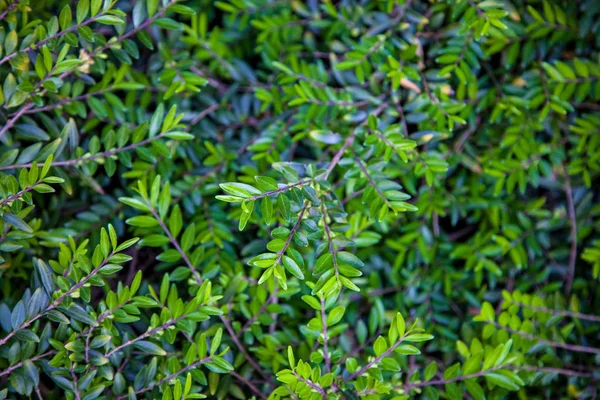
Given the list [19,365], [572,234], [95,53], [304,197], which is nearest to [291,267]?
[304,197]

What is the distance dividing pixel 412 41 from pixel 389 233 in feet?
2.30

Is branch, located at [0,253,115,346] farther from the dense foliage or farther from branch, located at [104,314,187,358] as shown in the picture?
branch, located at [104,314,187,358]

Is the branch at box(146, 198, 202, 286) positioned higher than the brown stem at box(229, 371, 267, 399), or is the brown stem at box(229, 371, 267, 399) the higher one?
the branch at box(146, 198, 202, 286)

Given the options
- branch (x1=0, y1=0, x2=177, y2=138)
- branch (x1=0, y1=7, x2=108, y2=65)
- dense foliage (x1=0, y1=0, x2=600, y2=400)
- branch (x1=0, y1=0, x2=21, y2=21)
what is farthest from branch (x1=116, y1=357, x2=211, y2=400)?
branch (x1=0, y1=0, x2=21, y2=21)

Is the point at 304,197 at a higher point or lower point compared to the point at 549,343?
higher

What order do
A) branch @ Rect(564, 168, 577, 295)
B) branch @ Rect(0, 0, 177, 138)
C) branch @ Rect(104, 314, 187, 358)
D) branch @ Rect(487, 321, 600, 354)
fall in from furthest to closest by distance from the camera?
1. branch @ Rect(564, 168, 577, 295)
2. branch @ Rect(487, 321, 600, 354)
3. branch @ Rect(0, 0, 177, 138)
4. branch @ Rect(104, 314, 187, 358)

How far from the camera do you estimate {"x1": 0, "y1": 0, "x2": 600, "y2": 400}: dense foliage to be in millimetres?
1527

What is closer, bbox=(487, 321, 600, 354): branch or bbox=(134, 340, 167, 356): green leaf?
bbox=(134, 340, 167, 356): green leaf

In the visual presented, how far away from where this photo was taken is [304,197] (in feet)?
4.78

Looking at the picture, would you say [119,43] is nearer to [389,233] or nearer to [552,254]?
[389,233]

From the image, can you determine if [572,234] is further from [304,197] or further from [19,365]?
[19,365]

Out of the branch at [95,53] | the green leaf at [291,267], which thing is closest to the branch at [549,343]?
the green leaf at [291,267]

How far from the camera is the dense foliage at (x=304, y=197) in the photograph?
1527 mm

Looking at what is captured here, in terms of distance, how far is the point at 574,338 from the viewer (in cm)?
191
